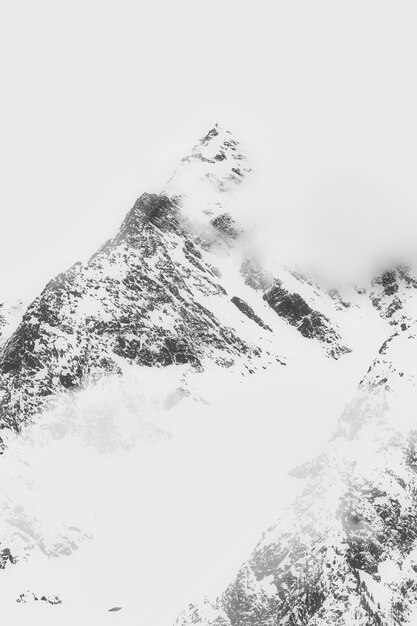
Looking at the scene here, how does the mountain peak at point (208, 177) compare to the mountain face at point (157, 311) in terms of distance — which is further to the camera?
the mountain peak at point (208, 177)

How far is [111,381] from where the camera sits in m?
118

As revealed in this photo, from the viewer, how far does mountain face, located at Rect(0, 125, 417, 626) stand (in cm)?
8819

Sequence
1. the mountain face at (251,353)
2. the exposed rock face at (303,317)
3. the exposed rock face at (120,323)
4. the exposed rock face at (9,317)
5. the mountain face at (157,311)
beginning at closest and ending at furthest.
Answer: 1. the mountain face at (251,353)
2. the exposed rock face at (120,323)
3. the mountain face at (157,311)
4. the exposed rock face at (9,317)
5. the exposed rock face at (303,317)

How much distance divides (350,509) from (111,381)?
147ft

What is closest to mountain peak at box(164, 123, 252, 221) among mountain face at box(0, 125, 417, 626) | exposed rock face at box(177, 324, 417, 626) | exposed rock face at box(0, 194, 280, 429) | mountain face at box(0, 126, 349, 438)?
mountain face at box(0, 125, 417, 626)

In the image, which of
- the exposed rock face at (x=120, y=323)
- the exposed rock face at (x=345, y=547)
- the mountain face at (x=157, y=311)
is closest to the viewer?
the exposed rock face at (x=345, y=547)

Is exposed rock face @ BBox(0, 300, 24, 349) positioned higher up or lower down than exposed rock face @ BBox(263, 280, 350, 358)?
lower down

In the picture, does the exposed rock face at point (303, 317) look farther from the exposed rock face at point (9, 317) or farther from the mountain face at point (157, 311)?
the exposed rock face at point (9, 317)

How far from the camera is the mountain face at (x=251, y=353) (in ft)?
289

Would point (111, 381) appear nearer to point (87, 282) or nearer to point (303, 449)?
point (87, 282)

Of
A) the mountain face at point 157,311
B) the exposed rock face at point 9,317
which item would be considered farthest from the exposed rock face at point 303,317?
the exposed rock face at point 9,317

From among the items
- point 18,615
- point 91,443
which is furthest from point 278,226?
point 18,615

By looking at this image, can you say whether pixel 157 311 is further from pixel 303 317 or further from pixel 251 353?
pixel 303 317

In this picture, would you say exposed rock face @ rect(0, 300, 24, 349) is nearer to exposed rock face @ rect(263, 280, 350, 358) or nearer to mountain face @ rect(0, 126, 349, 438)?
mountain face @ rect(0, 126, 349, 438)
